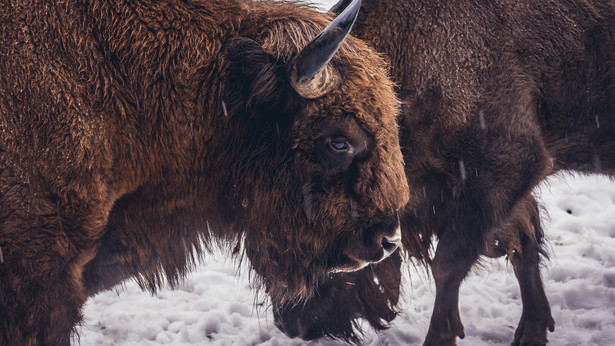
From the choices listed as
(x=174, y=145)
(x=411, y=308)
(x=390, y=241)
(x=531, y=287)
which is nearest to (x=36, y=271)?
(x=174, y=145)

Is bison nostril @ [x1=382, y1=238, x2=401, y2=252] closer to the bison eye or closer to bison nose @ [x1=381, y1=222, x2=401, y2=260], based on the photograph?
bison nose @ [x1=381, y1=222, x2=401, y2=260]

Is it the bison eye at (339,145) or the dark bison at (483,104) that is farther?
the dark bison at (483,104)

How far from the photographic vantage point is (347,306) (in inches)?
163

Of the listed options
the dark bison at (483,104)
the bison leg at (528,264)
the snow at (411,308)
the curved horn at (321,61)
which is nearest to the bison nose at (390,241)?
the curved horn at (321,61)

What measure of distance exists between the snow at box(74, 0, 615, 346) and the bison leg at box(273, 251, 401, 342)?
9 centimetres

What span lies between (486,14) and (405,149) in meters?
0.98

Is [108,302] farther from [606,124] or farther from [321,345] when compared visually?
[606,124]

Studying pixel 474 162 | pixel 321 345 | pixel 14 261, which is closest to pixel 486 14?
pixel 474 162

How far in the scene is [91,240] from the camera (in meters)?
2.50

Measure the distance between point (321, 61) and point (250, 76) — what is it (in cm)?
38

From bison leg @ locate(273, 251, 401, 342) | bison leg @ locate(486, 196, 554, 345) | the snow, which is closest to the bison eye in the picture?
the snow

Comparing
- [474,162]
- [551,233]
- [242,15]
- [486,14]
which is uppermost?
[242,15]

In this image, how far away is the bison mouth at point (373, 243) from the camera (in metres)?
2.70

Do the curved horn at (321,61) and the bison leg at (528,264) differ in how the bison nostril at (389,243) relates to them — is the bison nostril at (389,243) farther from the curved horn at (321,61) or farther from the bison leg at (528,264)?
the bison leg at (528,264)
